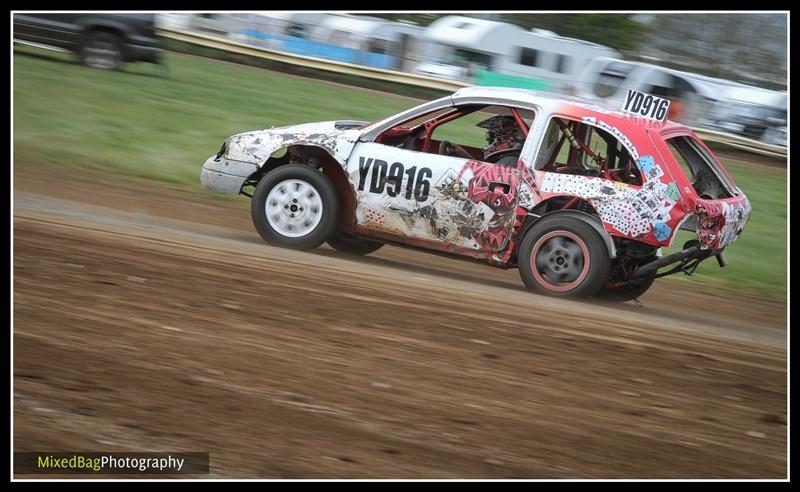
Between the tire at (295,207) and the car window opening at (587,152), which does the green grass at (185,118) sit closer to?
the car window opening at (587,152)

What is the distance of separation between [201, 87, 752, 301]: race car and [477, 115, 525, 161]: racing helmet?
1 cm

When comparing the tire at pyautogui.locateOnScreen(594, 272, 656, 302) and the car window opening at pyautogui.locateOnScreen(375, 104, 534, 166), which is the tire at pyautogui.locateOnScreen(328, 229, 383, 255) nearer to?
the car window opening at pyautogui.locateOnScreen(375, 104, 534, 166)

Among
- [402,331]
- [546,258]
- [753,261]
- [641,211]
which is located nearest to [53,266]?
[402,331]

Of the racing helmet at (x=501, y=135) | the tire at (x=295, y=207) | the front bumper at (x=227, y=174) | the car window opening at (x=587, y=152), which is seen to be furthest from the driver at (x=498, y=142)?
the front bumper at (x=227, y=174)

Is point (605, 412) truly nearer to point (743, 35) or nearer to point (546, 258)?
point (546, 258)

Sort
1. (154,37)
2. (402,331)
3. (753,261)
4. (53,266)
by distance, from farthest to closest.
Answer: (154,37)
(753,261)
(53,266)
(402,331)

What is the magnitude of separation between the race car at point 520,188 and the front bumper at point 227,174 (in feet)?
0.04

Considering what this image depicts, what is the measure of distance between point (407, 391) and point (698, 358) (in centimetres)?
224

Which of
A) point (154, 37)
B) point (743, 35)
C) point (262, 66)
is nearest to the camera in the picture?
point (743, 35)

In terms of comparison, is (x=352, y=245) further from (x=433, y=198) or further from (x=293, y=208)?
(x=433, y=198)

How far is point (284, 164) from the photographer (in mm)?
A: 8688

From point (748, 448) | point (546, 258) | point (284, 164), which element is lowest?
point (748, 448)

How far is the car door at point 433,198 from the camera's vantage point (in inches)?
310

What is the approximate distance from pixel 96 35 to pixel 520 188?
488 inches
